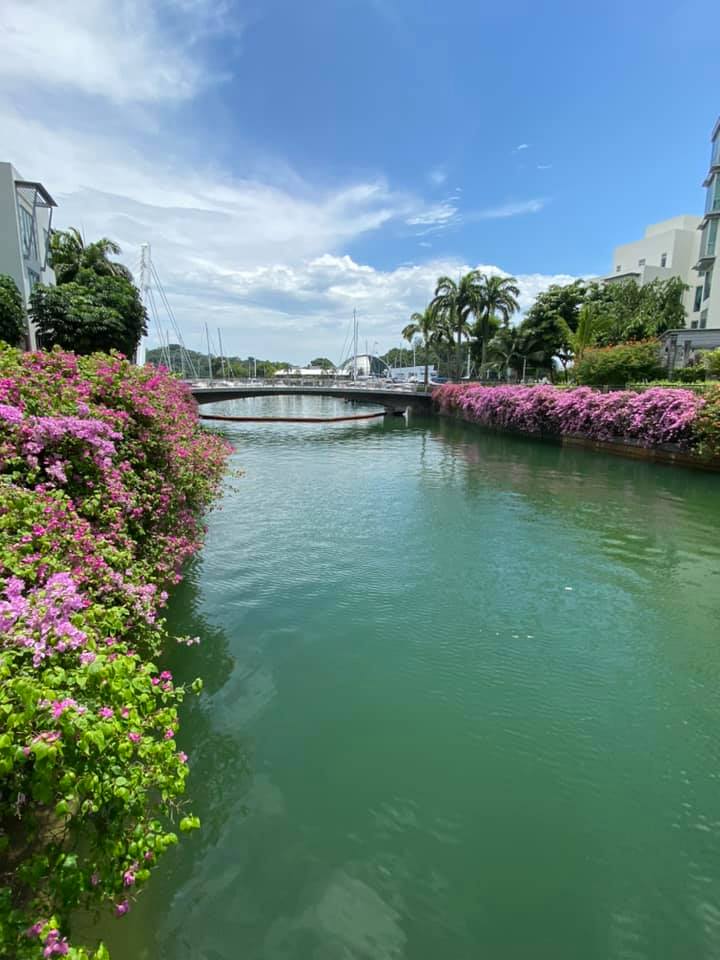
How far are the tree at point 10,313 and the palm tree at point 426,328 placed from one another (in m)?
34.9

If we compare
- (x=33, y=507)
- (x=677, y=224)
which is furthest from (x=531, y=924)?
(x=677, y=224)

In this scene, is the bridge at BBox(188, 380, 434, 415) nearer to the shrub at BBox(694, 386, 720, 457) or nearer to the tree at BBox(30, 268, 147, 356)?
the tree at BBox(30, 268, 147, 356)

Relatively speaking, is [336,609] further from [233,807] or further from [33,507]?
[33,507]

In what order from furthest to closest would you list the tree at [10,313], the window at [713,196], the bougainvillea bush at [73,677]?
the window at [713,196] → the tree at [10,313] → the bougainvillea bush at [73,677]

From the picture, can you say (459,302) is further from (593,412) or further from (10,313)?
(10,313)

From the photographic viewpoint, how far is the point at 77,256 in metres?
38.0

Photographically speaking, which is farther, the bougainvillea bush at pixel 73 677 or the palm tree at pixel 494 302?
the palm tree at pixel 494 302

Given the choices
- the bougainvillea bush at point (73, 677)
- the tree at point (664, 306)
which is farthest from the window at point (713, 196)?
the bougainvillea bush at point (73, 677)

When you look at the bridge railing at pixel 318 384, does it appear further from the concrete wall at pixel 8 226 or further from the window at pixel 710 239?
the window at pixel 710 239

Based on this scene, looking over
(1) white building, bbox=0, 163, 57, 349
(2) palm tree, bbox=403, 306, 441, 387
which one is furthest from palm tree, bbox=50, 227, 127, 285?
(2) palm tree, bbox=403, 306, 441, 387

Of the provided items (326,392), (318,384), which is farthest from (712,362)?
(318,384)

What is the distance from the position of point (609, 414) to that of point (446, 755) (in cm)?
2256

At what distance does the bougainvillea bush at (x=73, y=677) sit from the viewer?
6.56ft

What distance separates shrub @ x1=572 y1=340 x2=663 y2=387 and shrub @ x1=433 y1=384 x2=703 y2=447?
156 centimetres
